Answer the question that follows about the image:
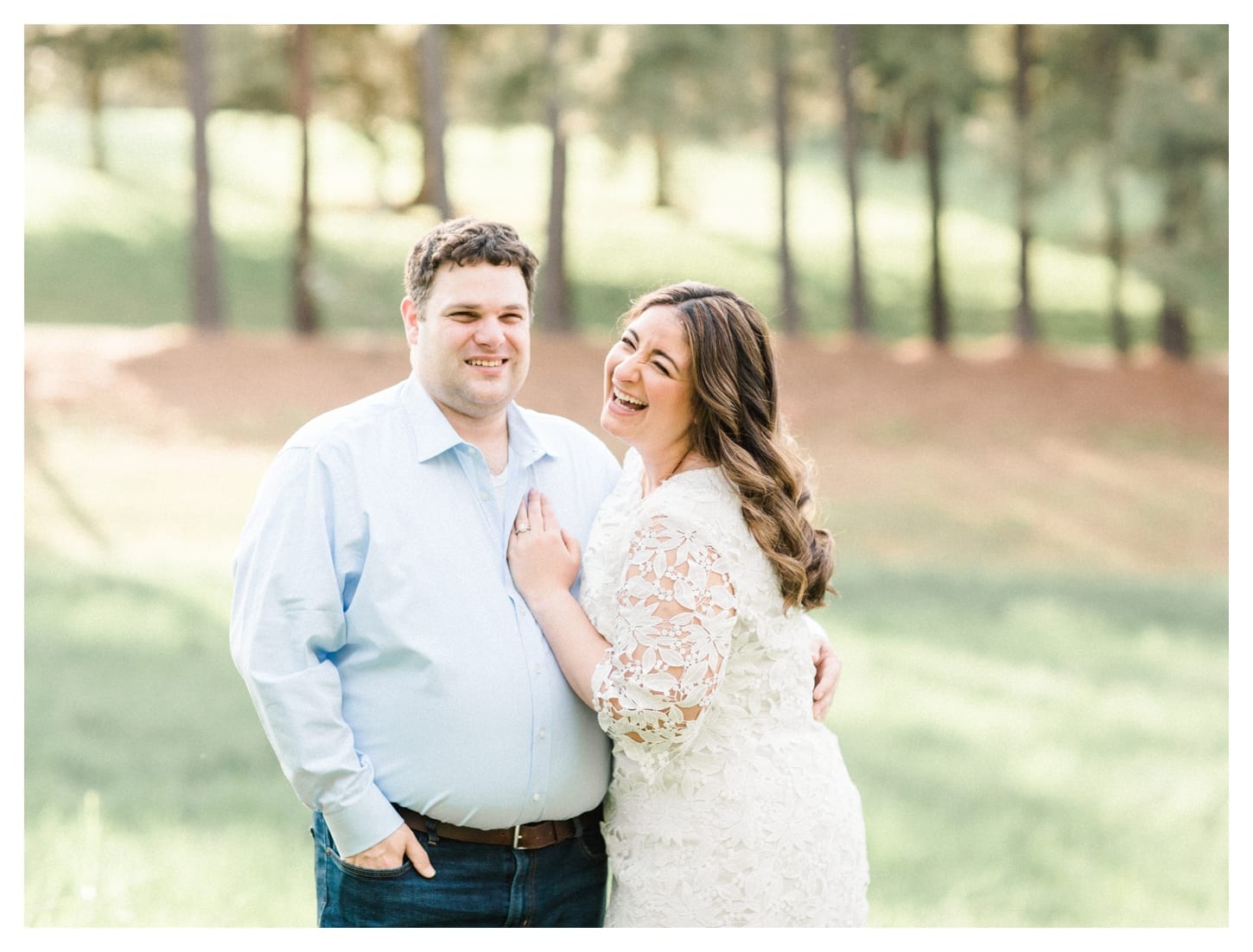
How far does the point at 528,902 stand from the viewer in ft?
9.80

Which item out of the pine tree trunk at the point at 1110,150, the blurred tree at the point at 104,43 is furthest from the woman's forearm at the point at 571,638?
the blurred tree at the point at 104,43

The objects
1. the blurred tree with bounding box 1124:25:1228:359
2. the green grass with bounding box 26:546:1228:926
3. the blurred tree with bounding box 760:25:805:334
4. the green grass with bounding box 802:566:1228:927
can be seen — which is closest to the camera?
the green grass with bounding box 26:546:1228:926

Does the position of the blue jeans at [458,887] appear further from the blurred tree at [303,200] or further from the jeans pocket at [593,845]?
the blurred tree at [303,200]

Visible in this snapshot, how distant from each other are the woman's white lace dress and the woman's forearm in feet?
0.12

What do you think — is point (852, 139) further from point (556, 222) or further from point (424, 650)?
point (424, 650)

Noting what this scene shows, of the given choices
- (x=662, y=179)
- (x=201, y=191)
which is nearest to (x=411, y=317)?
(x=201, y=191)

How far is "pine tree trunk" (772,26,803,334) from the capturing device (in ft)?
53.7

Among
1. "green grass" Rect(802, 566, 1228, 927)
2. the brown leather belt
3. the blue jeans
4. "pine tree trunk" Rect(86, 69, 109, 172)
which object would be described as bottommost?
"green grass" Rect(802, 566, 1228, 927)

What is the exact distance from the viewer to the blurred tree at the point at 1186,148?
531 inches

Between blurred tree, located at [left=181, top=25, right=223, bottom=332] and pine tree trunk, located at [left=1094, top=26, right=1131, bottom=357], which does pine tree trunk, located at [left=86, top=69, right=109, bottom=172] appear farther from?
pine tree trunk, located at [left=1094, top=26, right=1131, bottom=357]

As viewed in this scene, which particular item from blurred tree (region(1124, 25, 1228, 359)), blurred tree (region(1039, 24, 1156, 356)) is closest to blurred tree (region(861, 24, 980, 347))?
blurred tree (region(1039, 24, 1156, 356))

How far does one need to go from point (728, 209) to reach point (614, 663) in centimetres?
2213

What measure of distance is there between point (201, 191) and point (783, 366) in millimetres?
7266
